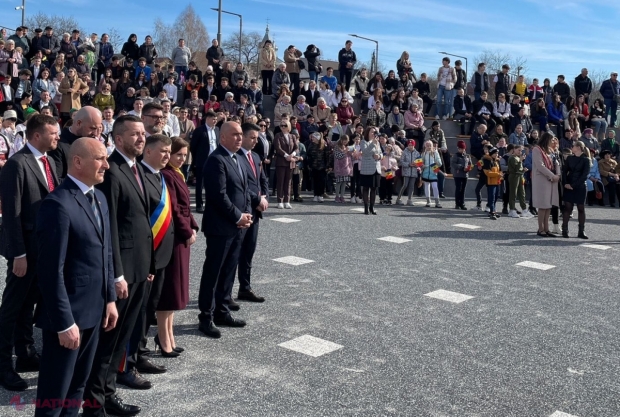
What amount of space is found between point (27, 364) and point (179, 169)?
1.77 metres

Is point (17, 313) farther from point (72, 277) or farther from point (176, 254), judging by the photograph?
point (72, 277)

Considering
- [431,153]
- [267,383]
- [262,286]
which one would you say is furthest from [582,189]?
[267,383]

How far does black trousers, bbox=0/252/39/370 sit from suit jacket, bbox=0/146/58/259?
130 mm

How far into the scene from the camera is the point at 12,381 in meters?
4.59

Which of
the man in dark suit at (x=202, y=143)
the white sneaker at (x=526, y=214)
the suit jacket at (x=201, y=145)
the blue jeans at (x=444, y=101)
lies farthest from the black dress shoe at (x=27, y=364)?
the blue jeans at (x=444, y=101)

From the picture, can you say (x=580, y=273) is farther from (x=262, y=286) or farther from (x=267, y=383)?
(x=267, y=383)

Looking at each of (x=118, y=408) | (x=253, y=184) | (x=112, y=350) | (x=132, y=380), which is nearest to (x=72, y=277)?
(x=112, y=350)

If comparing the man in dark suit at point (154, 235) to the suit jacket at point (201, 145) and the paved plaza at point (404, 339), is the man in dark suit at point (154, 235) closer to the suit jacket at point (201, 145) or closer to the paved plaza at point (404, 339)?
the paved plaza at point (404, 339)

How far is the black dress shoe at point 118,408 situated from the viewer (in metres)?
4.23

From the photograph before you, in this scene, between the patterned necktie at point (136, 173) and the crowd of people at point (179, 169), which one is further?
the patterned necktie at point (136, 173)

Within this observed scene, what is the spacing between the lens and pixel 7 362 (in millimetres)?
4672

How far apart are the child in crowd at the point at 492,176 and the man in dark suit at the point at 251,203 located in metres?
8.39

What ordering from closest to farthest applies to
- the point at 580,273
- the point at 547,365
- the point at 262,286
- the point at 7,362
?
the point at 7,362 → the point at 547,365 → the point at 262,286 → the point at 580,273

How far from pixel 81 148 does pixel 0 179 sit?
5.07 feet
